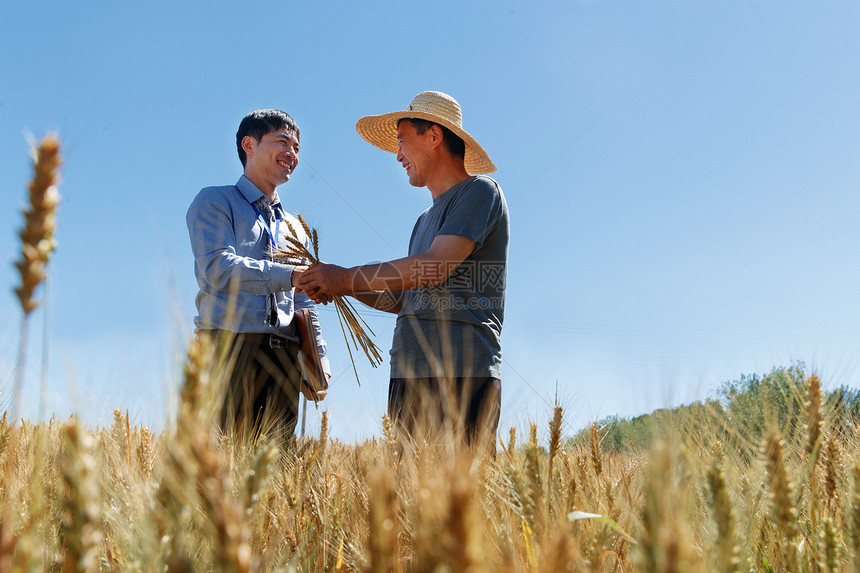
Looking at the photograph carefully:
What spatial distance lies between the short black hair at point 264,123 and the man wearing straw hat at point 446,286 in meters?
1.01

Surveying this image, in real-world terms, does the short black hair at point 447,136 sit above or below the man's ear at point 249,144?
below

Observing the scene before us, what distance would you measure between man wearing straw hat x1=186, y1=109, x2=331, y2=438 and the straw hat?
527mm

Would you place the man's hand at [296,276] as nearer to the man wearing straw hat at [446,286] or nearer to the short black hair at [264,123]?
the man wearing straw hat at [446,286]

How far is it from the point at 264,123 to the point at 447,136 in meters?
1.21

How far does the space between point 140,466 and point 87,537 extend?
1.05m

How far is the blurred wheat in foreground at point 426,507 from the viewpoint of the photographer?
2.16ft

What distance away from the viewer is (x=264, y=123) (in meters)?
3.68

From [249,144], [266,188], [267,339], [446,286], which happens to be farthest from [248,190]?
[446,286]

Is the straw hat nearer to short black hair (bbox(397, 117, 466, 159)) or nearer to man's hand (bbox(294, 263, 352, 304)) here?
short black hair (bbox(397, 117, 466, 159))

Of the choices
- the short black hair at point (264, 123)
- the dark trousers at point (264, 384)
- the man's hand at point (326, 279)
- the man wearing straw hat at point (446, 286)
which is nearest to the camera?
the man wearing straw hat at point (446, 286)

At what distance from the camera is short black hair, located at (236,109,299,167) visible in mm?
3684

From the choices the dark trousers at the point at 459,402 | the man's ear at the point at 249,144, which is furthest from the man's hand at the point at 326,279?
the man's ear at the point at 249,144

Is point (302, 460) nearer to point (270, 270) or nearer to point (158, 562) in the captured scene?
point (158, 562)

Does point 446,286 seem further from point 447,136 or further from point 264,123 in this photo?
point 264,123
